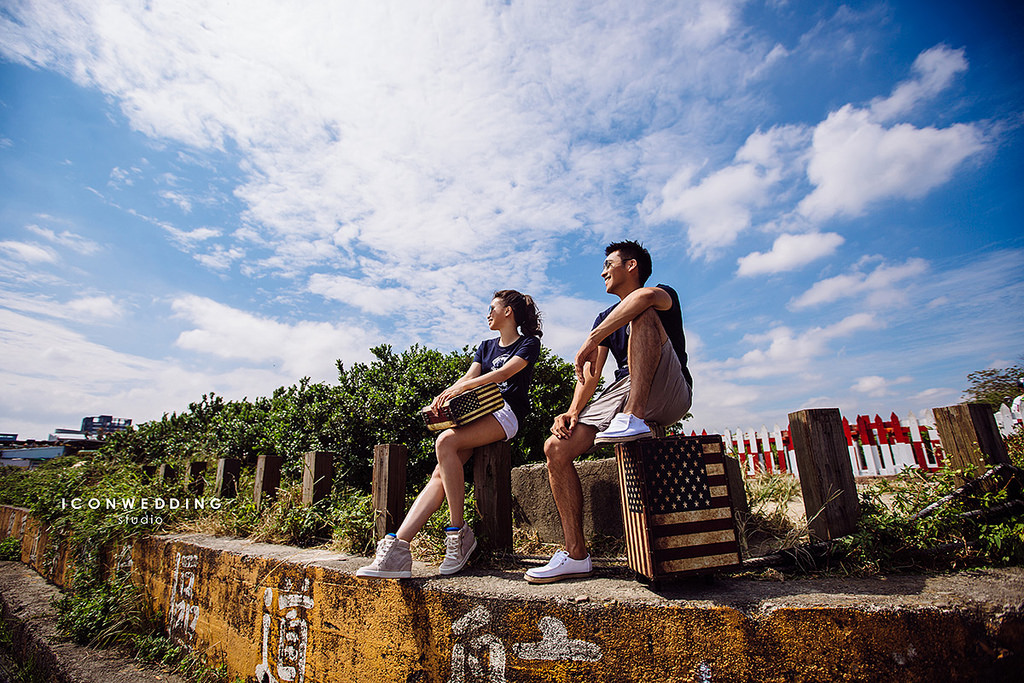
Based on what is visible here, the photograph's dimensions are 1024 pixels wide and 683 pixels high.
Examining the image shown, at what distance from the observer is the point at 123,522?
450 cm

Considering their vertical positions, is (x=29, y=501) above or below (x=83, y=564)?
above

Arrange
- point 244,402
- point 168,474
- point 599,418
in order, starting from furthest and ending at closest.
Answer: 1. point 244,402
2. point 168,474
3. point 599,418

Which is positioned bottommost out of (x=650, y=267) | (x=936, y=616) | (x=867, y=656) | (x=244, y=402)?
(x=867, y=656)

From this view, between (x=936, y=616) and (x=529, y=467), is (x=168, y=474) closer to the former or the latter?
(x=529, y=467)

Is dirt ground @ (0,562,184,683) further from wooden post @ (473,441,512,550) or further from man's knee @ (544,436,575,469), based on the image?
man's knee @ (544,436,575,469)

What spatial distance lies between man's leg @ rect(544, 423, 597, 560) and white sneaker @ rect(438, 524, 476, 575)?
1.75 ft

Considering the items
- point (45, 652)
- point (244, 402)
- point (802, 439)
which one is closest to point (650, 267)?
point (802, 439)

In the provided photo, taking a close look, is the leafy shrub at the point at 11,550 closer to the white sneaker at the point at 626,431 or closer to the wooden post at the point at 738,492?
the white sneaker at the point at 626,431

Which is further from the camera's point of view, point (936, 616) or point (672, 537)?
point (672, 537)

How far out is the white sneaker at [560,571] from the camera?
2.06m

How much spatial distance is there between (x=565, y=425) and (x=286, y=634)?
6.40 ft

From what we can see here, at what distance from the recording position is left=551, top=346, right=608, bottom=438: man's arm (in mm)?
2268

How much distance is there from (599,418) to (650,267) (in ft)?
2.71

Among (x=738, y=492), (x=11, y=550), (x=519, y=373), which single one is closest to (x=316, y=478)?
(x=519, y=373)
